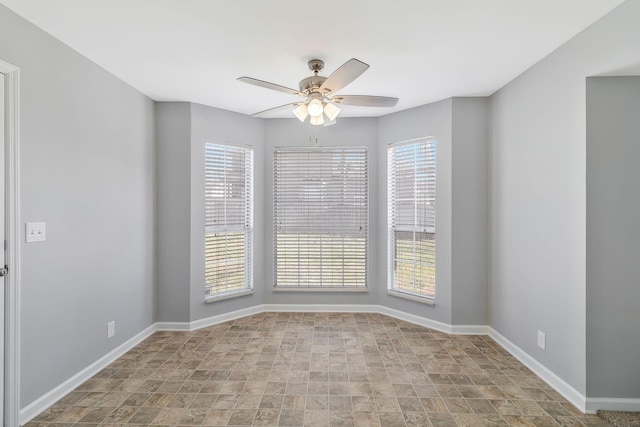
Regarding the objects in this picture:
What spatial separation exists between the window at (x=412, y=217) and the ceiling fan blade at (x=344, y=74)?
1.79 meters

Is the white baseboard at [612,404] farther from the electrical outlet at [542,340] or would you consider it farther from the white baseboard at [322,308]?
the white baseboard at [322,308]

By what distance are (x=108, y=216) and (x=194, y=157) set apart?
3.69ft

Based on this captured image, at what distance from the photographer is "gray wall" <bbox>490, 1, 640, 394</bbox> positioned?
2.13 meters

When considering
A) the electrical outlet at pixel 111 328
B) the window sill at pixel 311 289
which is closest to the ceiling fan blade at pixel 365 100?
the window sill at pixel 311 289

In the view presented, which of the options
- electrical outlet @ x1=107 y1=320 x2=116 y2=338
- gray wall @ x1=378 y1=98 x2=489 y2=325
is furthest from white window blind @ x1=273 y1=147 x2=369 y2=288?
electrical outlet @ x1=107 y1=320 x2=116 y2=338

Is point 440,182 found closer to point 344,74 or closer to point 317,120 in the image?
point 317,120

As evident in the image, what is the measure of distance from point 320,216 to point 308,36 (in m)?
2.37

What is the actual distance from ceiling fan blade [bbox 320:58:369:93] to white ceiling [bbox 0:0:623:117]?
0.31 m

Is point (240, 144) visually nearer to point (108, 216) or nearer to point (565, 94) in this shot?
point (108, 216)

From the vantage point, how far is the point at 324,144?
162 inches

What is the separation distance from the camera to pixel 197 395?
7.61ft

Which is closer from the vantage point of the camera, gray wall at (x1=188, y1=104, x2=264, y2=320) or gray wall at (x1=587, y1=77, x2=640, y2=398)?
gray wall at (x1=587, y1=77, x2=640, y2=398)

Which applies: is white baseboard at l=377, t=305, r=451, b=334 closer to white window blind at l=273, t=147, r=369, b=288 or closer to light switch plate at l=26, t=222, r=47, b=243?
white window blind at l=273, t=147, r=369, b=288

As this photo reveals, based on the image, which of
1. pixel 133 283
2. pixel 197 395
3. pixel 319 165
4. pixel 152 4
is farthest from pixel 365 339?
pixel 152 4
